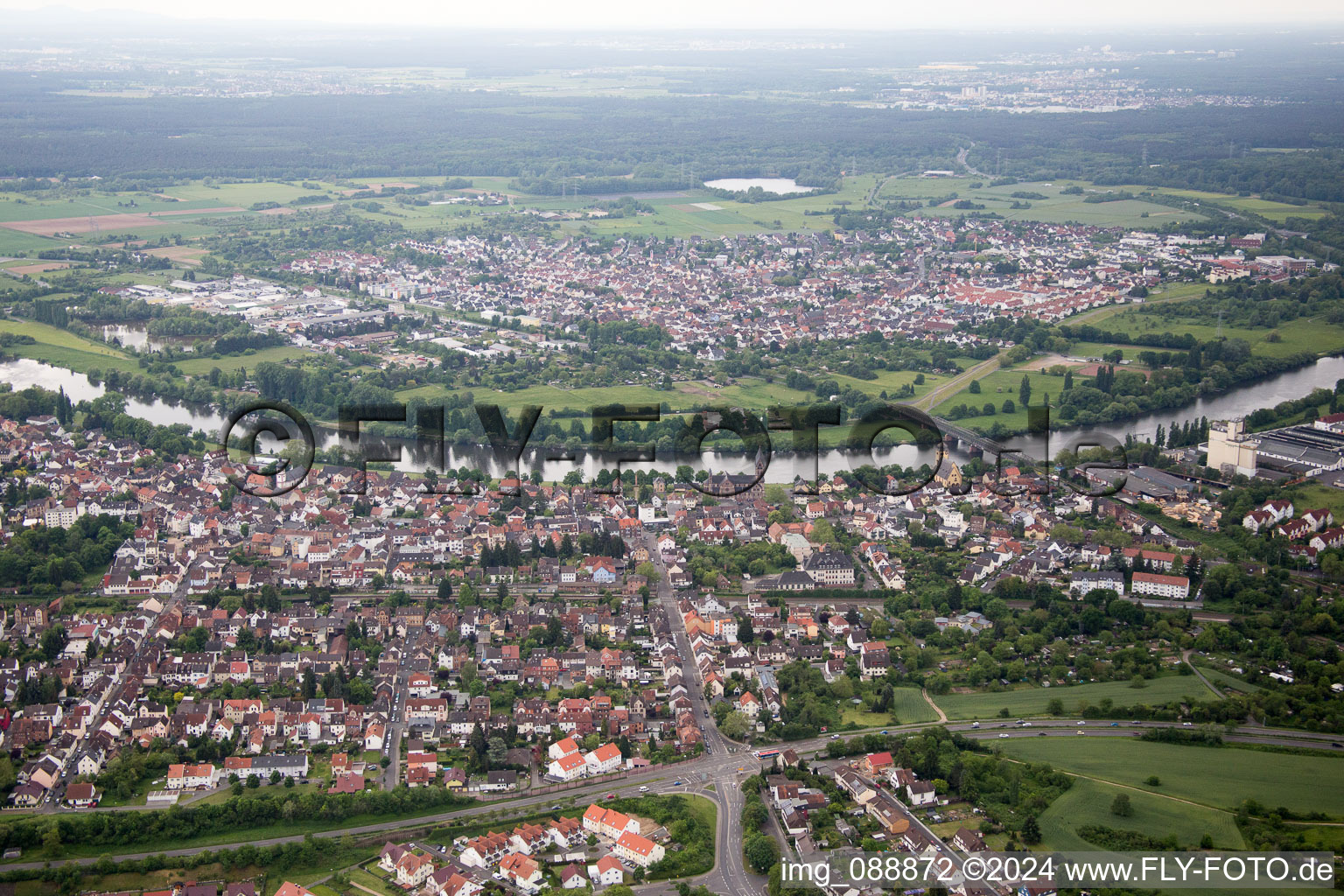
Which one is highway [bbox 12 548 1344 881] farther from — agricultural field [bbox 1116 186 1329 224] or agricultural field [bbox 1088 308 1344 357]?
Result: agricultural field [bbox 1116 186 1329 224]

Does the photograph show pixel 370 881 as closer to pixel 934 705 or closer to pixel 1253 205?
pixel 934 705

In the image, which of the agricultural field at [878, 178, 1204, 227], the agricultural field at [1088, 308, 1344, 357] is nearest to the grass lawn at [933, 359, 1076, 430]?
the agricultural field at [1088, 308, 1344, 357]

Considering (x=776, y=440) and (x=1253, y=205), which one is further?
(x=1253, y=205)

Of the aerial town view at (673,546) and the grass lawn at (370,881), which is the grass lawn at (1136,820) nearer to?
the aerial town view at (673,546)

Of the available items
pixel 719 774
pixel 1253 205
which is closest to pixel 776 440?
pixel 719 774

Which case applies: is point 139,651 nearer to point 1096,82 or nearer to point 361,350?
point 361,350

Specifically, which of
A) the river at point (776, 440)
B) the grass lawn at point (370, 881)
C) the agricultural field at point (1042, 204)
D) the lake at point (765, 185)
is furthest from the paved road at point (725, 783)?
the lake at point (765, 185)

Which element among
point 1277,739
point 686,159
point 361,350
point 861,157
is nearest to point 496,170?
point 686,159
